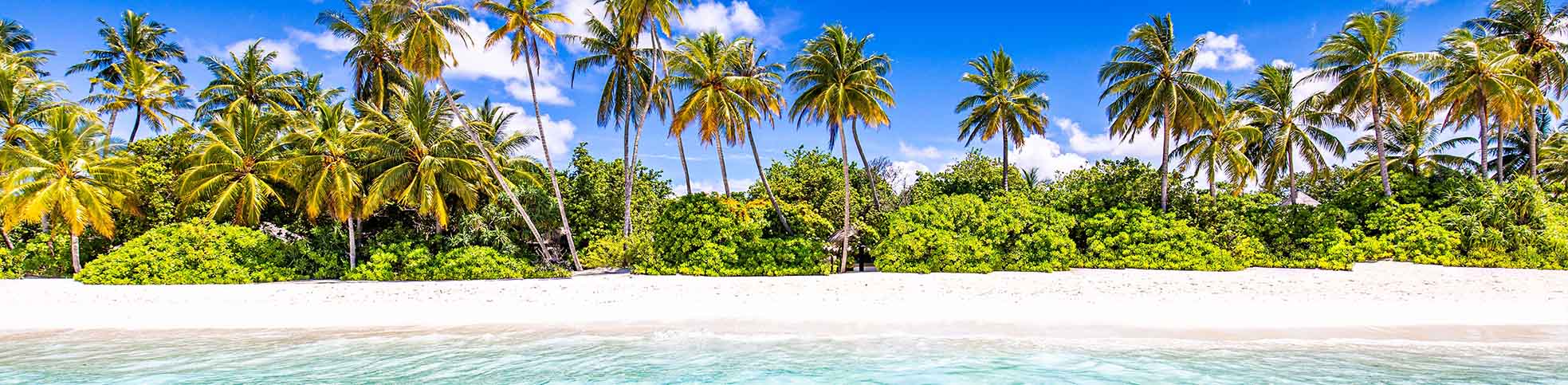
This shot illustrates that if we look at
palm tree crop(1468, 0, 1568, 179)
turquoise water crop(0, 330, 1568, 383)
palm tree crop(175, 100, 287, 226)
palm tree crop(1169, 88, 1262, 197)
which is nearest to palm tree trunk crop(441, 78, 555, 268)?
palm tree crop(175, 100, 287, 226)

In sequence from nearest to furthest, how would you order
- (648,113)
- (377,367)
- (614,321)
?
(377,367) < (614,321) < (648,113)

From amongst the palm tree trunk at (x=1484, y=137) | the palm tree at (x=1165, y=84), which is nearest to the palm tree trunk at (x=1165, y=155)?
the palm tree at (x=1165, y=84)

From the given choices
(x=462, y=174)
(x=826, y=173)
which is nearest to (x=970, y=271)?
(x=826, y=173)

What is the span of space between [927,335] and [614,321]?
5282 millimetres

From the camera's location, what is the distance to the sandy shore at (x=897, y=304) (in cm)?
1070

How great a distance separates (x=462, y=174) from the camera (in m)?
18.1

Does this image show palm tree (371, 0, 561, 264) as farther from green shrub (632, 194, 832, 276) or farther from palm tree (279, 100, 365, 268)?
green shrub (632, 194, 832, 276)

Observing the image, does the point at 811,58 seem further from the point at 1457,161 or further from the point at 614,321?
the point at 1457,161

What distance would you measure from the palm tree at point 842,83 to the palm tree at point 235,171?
13.6 metres

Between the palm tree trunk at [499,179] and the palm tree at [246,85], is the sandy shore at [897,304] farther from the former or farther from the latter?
the palm tree at [246,85]

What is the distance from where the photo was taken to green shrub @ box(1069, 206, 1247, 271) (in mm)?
18672

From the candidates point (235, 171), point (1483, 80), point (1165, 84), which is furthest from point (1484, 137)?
point (235, 171)

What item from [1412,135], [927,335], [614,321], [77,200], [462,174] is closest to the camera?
[927,335]

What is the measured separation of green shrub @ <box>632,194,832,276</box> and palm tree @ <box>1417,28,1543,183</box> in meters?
18.0
